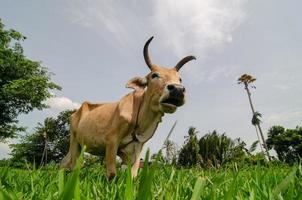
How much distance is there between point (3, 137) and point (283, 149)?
4619cm

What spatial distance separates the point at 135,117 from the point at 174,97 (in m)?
0.71

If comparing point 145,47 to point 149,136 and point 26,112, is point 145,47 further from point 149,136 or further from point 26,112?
point 26,112

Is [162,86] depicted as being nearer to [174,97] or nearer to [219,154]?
[174,97]

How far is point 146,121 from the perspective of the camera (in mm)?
4555

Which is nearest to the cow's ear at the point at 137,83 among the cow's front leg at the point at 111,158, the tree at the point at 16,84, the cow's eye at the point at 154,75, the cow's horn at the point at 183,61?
the cow's eye at the point at 154,75

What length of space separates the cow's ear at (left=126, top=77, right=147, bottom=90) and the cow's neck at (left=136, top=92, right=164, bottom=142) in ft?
1.25

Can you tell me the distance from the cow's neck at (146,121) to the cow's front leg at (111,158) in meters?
0.34

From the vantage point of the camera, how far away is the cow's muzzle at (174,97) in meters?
4.13

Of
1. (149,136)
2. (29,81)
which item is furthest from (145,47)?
(29,81)

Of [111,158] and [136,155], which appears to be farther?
[136,155]

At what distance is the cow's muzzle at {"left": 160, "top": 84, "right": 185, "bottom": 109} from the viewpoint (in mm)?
4133

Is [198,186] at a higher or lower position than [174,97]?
lower

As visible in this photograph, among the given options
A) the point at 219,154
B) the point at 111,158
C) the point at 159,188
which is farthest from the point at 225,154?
the point at 111,158

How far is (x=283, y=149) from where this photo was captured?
60.9 meters
